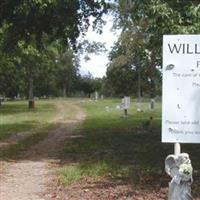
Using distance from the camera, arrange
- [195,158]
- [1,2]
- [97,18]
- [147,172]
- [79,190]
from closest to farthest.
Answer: [79,190], [147,172], [195,158], [1,2], [97,18]

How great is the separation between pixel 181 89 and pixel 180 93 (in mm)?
48

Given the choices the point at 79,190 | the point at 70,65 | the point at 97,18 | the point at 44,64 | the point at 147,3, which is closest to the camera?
the point at 79,190

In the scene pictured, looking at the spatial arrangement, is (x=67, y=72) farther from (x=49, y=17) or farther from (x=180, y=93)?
(x=180, y=93)

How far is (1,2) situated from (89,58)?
119ft

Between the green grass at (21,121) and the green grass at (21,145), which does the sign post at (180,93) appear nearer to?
the green grass at (21,145)

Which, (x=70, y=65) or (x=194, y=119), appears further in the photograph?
(x=70, y=65)

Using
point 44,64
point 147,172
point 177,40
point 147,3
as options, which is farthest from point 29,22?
point 44,64

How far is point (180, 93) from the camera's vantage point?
741cm

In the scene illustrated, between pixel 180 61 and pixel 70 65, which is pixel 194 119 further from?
pixel 70 65

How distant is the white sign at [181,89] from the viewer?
7.34 meters

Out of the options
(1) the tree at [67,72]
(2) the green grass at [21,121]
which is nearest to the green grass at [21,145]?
(2) the green grass at [21,121]

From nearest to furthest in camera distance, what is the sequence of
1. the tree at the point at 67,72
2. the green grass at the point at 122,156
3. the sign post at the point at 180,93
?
the sign post at the point at 180,93
the green grass at the point at 122,156
the tree at the point at 67,72

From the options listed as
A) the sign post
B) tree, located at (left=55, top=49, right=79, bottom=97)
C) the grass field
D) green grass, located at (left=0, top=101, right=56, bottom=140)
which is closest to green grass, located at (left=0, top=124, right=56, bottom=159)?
the grass field

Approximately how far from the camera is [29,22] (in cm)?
1948
